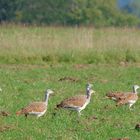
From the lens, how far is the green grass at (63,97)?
37.4ft

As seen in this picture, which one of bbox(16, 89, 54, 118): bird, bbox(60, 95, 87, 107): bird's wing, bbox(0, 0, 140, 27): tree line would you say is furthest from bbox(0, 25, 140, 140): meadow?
bbox(0, 0, 140, 27): tree line

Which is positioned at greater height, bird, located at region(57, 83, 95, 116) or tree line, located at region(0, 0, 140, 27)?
bird, located at region(57, 83, 95, 116)

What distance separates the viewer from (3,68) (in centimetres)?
2250

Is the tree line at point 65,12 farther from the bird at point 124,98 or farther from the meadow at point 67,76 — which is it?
the bird at point 124,98

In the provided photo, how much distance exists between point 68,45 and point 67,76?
5836 millimetres

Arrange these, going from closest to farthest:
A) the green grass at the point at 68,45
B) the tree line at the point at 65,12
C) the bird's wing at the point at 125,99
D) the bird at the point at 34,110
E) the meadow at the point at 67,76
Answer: the meadow at the point at 67,76, the bird at the point at 34,110, the bird's wing at the point at 125,99, the green grass at the point at 68,45, the tree line at the point at 65,12

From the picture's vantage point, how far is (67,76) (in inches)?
795

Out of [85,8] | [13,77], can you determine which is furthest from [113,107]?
[85,8]

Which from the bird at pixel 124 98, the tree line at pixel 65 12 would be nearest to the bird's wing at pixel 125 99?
the bird at pixel 124 98

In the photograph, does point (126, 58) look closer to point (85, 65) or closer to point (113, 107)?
point (85, 65)

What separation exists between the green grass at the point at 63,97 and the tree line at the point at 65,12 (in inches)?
1404

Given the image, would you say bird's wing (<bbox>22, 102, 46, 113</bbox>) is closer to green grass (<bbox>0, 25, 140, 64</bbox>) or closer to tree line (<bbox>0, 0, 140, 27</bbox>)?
green grass (<bbox>0, 25, 140, 64</bbox>)

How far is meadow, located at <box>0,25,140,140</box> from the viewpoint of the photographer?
11.7 meters

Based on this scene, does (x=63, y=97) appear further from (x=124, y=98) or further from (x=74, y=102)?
(x=74, y=102)
